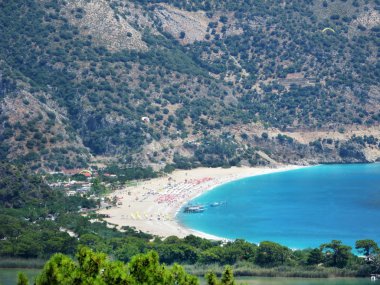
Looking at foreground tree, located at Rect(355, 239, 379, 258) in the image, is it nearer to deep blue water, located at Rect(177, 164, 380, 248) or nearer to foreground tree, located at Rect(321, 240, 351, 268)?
foreground tree, located at Rect(321, 240, 351, 268)

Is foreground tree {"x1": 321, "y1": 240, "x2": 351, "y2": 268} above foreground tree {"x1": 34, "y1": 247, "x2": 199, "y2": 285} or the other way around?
above

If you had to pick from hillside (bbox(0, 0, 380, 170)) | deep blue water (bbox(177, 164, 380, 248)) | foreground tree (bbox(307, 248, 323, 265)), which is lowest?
foreground tree (bbox(307, 248, 323, 265))

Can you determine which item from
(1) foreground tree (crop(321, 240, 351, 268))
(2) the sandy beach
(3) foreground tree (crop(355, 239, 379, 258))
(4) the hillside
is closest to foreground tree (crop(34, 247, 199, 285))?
(1) foreground tree (crop(321, 240, 351, 268))

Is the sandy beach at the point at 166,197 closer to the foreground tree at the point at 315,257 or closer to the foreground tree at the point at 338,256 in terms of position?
the foreground tree at the point at 315,257

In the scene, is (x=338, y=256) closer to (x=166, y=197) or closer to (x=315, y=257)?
(x=315, y=257)

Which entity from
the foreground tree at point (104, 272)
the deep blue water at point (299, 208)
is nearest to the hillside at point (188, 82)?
the deep blue water at point (299, 208)

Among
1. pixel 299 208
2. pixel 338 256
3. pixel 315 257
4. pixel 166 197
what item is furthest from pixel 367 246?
pixel 166 197
